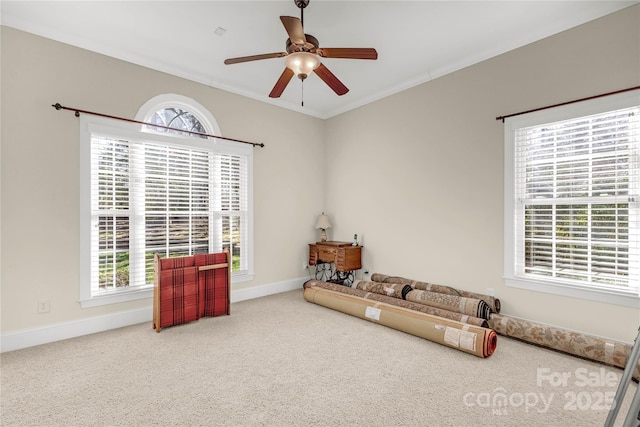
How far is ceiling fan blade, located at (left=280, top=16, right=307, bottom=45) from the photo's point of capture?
6.72 feet

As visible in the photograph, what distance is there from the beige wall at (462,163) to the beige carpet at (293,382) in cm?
73

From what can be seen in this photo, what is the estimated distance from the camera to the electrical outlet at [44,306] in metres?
2.92

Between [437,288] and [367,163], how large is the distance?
210cm

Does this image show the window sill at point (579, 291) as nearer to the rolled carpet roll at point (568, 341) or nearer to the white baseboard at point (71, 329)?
the rolled carpet roll at point (568, 341)

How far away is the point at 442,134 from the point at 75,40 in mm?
4150

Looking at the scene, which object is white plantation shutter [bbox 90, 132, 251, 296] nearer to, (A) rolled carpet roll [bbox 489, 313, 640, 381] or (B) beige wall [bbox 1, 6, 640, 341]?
(B) beige wall [bbox 1, 6, 640, 341]

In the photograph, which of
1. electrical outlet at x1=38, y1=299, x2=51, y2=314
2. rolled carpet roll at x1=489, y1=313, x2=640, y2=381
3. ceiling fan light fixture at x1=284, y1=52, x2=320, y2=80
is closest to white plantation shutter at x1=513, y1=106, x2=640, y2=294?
rolled carpet roll at x1=489, y1=313, x2=640, y2=381

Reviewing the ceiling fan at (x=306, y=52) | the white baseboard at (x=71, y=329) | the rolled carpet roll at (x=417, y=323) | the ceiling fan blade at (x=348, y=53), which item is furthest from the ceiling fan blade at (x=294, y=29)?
the white baseboard at (x=71, y=329)

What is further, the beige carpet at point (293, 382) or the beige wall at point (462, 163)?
the beige wall at point (462, 163)

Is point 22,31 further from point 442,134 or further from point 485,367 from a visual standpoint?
point 485,367

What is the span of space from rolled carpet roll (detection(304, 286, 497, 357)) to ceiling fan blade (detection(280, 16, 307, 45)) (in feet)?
8.78

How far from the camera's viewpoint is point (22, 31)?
2814mm

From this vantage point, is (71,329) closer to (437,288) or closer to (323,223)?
(323,223)

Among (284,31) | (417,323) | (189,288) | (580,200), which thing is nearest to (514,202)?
(580,200)
